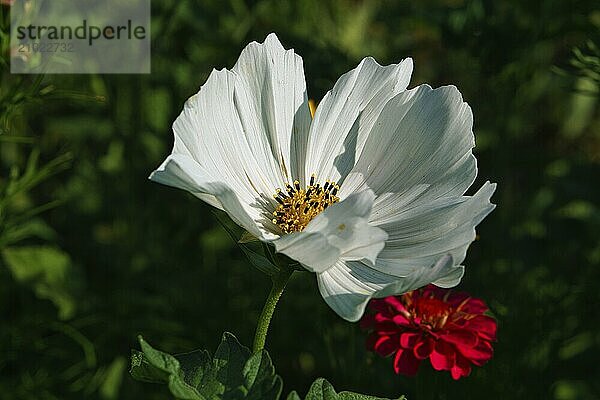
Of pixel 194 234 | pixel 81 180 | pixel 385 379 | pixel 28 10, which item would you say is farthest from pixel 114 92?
pixel 385 379

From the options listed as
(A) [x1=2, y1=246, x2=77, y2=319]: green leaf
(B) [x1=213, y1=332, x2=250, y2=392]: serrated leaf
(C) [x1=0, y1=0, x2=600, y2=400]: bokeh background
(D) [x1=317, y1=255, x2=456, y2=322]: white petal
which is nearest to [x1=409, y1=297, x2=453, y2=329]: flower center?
(C) [x1=0, y1=0, x2=600, y2=400]: bokeh background

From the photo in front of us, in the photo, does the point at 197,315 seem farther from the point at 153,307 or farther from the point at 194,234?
the point at 194,234

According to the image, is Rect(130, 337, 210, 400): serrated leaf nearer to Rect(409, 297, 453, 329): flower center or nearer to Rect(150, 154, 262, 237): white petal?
Rect(150, 154, 262, 237): white petal

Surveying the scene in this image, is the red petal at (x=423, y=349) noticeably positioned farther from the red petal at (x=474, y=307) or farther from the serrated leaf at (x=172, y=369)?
the serrated leaf at (x=172, y=369)

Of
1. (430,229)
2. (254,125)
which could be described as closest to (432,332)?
(430,229)

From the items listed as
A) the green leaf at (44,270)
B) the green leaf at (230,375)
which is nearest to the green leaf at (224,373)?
the green leaf at (230,375)

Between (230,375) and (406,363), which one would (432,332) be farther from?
(230,375)
